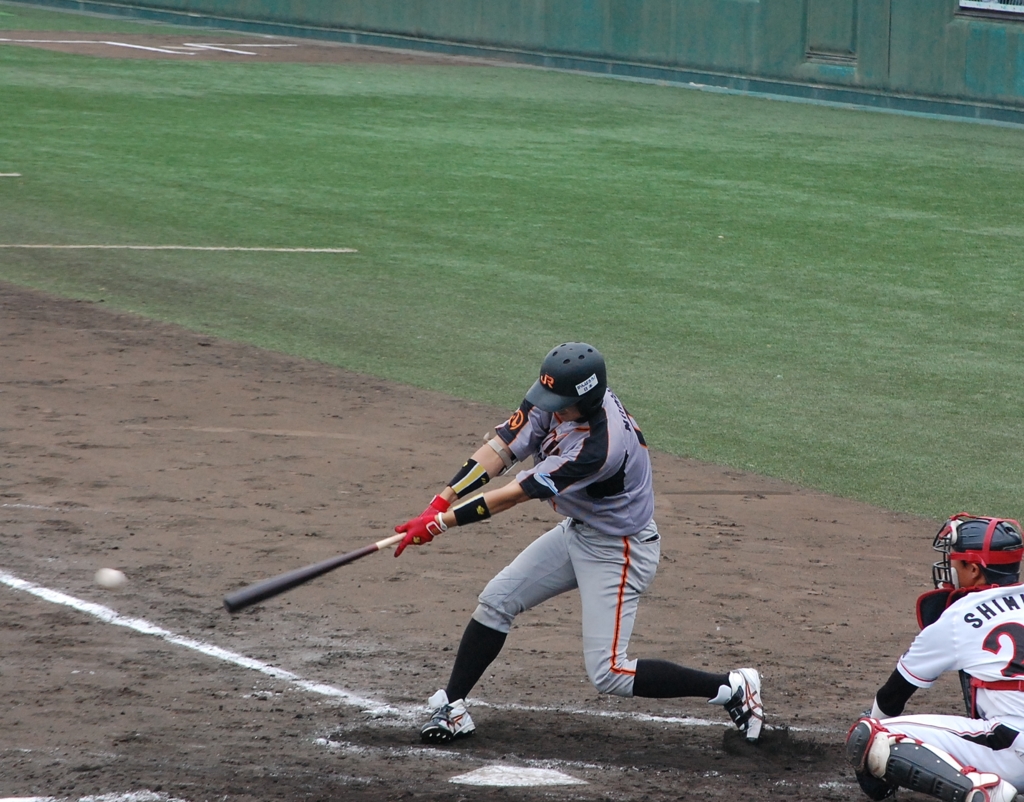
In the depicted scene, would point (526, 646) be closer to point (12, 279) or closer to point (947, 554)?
point (947, 554)

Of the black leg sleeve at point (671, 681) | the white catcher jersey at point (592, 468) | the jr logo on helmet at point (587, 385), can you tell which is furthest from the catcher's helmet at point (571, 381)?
the black leg sleeve at point (671, 681)

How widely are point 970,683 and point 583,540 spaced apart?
143cm

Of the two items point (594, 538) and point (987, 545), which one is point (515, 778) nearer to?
point (594, 538)

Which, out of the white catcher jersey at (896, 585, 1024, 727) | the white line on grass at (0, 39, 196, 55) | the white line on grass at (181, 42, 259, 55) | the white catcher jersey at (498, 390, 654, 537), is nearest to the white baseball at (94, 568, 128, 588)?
the white catcher jersey at (498, 390, 654, 537)

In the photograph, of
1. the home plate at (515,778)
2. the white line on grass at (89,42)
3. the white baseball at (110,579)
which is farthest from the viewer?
the white line on grass at (89,42)

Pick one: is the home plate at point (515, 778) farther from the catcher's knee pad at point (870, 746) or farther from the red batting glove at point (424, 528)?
the catcher's knee pad at point (870, 746)

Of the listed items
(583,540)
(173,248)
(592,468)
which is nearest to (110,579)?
(583,540)

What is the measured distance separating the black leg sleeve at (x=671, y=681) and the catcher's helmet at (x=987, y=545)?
1071mm

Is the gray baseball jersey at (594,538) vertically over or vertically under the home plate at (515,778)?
over

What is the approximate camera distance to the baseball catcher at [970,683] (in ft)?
15.2

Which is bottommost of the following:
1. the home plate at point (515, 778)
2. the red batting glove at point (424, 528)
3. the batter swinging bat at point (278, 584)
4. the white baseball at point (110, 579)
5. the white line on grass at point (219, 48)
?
the home plate at point (515, 778)

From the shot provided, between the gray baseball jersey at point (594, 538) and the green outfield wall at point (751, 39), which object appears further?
the green outfield wall at point (751, 39)

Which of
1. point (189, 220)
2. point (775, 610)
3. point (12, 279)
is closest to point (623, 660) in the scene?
point (775, 610)

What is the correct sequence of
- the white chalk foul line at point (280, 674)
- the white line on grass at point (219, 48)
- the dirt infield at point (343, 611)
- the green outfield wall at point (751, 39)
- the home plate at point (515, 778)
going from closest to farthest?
the home plate at point (515, 778) < the dirt infield at point (343, 611) < the white chalk foul line at point (280, 674) < the green outfield wall at point (751, 39) < the white line on grass at point (219, 48)
